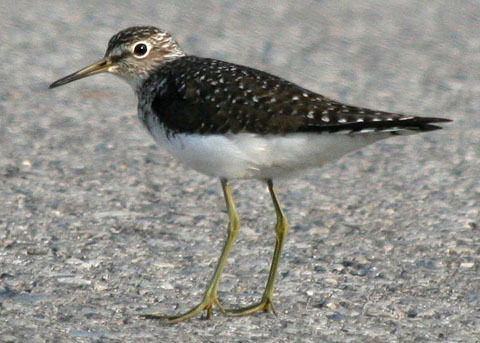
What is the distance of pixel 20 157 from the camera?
316 inches

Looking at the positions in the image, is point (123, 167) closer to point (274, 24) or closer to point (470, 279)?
point (470, 279)

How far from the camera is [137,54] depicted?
6320 millimetres

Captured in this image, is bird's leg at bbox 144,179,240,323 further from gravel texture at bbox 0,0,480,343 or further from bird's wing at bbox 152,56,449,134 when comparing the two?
bird's wing at bbox 152,56,449,134

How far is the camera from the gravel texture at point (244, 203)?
550cm

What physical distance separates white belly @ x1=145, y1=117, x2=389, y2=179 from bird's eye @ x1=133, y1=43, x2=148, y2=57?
3.18ft

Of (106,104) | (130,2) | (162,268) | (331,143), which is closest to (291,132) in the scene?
(331,143)

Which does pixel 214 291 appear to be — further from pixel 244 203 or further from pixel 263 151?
pixel 244 203

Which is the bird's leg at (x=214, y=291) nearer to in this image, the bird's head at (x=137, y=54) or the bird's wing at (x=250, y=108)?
the bird's wing at (x=250, y=108)

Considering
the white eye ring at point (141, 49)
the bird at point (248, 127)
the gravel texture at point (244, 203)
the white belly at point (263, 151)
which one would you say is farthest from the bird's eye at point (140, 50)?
the gravel texture at point (244, 203)

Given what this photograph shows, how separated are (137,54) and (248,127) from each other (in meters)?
1.27

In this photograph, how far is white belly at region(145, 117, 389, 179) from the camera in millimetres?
5230

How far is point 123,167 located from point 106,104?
1.63 meters

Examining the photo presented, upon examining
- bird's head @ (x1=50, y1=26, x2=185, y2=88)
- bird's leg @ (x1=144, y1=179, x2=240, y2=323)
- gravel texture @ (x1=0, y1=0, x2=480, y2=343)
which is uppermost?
bird's head @ (x1=50, y1=26, x2=185, y2=88)

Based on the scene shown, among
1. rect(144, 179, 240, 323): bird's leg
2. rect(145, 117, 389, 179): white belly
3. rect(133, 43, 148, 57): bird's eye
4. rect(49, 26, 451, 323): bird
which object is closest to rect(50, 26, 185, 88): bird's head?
rect(133, 43, 148, 57): bird's eye
